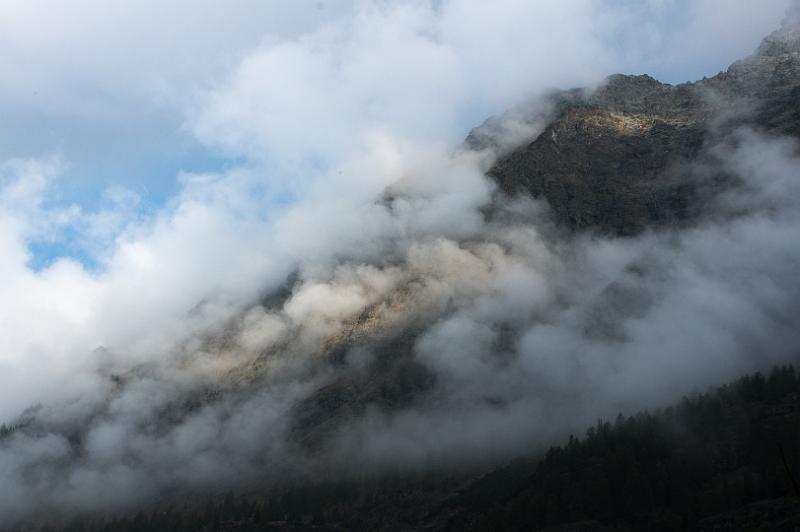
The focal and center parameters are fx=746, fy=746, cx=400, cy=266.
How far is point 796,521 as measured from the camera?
190000mm

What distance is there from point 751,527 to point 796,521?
11369mm

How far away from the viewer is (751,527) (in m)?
197
